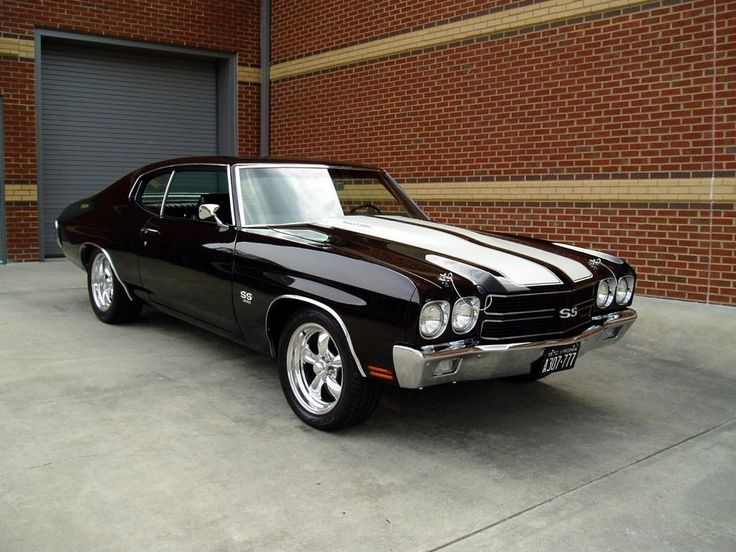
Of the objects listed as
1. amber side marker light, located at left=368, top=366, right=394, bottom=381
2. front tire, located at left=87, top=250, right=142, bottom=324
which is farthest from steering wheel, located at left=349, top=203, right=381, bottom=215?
front tire, located at left=87, top=250, right=142, bottom=324

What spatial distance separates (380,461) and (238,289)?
151 centimetres

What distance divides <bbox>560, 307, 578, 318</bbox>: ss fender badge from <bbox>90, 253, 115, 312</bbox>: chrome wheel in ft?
13.2

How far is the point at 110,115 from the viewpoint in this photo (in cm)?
1259

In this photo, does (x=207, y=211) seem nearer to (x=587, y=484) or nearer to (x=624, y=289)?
(x=624, y=289)

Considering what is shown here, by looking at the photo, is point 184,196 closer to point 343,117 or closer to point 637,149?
point 637,149

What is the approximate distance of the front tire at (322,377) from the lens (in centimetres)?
397

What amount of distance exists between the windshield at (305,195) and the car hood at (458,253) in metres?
0.15

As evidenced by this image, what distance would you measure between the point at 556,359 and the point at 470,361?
617mm

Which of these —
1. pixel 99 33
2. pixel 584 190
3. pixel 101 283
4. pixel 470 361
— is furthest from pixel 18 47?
pixel 470 361

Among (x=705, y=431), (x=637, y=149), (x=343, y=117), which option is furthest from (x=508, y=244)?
(x=343, y=117)

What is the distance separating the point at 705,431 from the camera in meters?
4.46

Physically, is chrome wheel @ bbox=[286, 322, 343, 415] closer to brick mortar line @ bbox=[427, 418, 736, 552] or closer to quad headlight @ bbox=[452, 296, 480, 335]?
quad headlight @ bbox=[452, 296, 480, 335]

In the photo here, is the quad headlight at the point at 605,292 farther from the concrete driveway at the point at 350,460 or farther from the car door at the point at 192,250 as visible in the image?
the car door at the point at 192,250

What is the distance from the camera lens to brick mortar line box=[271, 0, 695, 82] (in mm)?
8359
